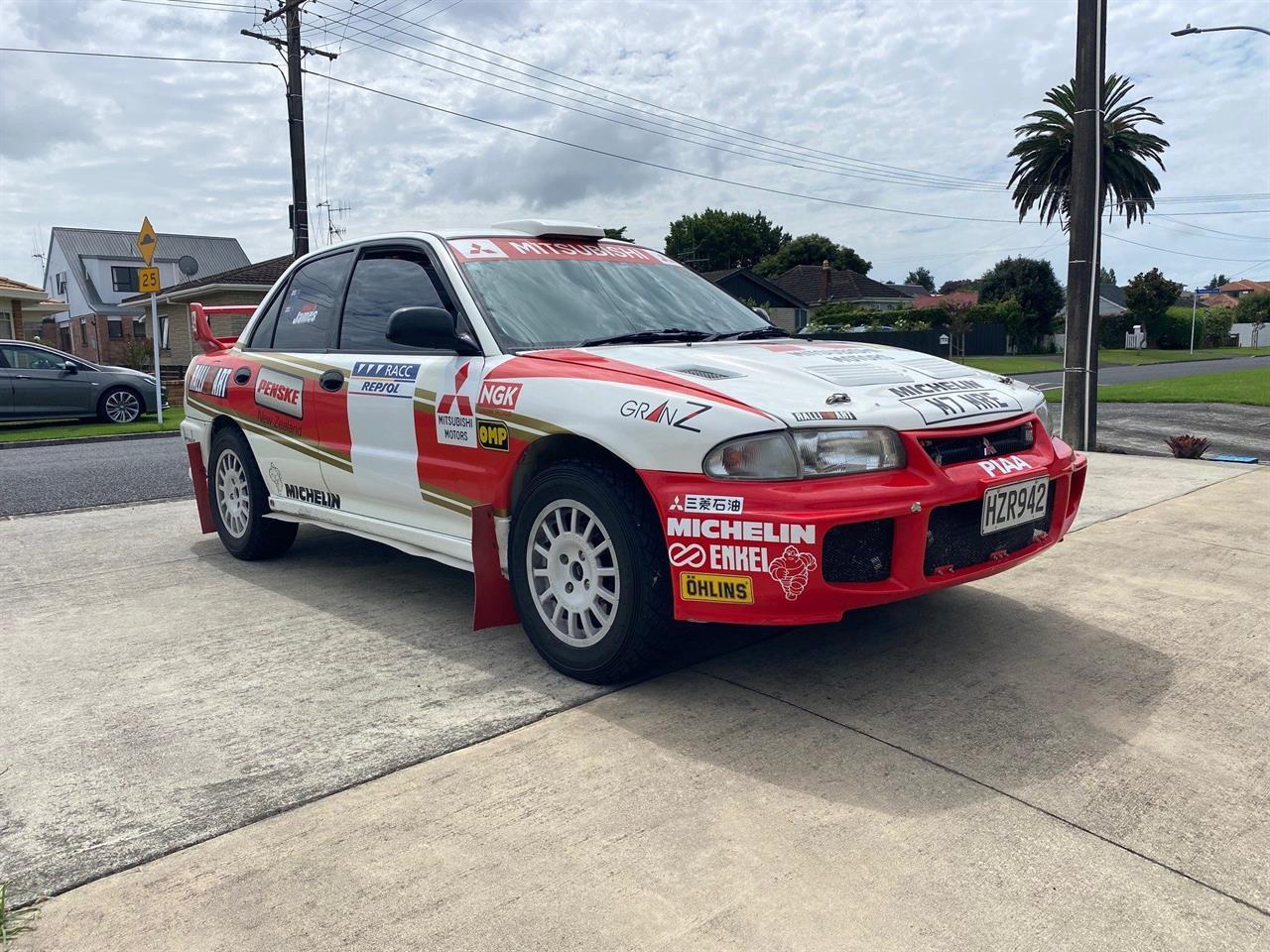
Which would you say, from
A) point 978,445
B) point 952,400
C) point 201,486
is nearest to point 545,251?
point 952,400

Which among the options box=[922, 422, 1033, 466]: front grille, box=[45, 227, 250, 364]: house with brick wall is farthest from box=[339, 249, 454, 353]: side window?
box=[45, 227, 250, 364]: house with brick wall

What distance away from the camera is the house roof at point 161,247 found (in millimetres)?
49156

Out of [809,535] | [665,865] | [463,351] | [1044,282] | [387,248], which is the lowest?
[665,865]

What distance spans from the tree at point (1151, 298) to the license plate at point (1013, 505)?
62.3 m

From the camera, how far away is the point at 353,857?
7.87 ft

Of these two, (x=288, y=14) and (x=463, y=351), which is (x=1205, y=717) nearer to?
(x=463, y=351)

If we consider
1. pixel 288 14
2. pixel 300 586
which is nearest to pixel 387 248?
pixel 300 586

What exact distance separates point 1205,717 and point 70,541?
5.98 m

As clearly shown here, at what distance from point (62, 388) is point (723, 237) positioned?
65.7 metres

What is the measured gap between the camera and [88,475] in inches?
363

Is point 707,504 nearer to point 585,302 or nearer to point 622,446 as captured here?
point 622,446

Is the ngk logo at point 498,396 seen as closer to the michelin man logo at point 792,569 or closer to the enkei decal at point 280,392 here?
the michelin man logo at point 792,569

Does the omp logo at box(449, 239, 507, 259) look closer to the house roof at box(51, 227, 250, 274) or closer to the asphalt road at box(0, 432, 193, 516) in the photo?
the asphalt road at box(0, 432, 193, 516)

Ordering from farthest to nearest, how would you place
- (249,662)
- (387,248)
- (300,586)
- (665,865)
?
(300,586), (387,248), (249,662), (665,865)
